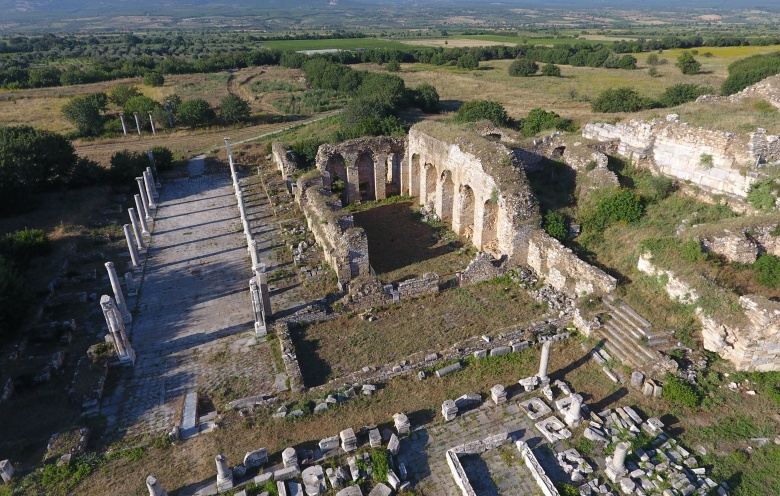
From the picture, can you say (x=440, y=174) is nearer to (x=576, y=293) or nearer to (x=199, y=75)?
(x=576, y=293)

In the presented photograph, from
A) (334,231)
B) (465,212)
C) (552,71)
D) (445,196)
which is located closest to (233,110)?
(445,196)

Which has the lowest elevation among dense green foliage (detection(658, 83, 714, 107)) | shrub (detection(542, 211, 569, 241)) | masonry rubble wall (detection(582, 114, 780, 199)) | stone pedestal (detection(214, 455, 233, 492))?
stone pedestal (detection(214, 455, 233, 492))

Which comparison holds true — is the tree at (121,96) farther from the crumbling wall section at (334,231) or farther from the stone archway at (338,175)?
the crumbling wall section at (334,231)

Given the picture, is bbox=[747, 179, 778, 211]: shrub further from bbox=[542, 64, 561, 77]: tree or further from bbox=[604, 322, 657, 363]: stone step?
bbox=[542, 64, 561, 77]: tree

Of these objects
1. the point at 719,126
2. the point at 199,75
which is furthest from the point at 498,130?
the point at 199,75

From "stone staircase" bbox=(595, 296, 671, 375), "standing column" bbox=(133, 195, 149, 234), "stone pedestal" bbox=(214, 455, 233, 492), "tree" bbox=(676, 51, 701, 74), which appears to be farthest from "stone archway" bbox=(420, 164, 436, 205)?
"tree" bbox=(676, 51, 701, 74)
